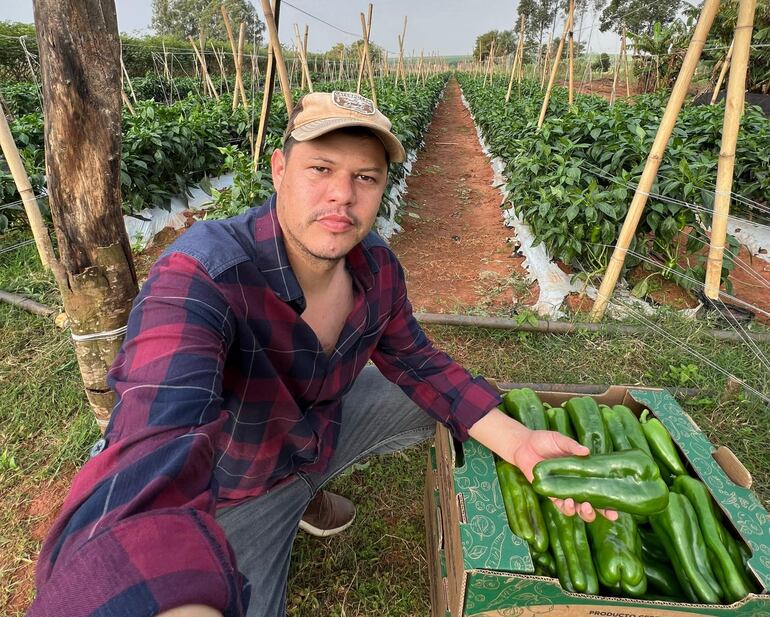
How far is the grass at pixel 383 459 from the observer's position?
2.17 metres

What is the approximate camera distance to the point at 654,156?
3.33 m

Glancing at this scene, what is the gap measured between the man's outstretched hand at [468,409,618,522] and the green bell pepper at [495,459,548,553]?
33 millimetres

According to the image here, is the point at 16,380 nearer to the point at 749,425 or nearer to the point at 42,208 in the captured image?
the point at 42,208

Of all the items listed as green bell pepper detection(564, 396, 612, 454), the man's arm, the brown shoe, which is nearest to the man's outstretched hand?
the man's arm

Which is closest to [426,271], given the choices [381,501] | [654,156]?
[654,156]

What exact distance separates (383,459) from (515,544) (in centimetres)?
160

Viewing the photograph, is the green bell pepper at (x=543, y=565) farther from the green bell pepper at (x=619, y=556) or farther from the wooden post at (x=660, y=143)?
the wooden post at (x=660, y=143)

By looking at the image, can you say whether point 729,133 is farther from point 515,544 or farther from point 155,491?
point 155,491

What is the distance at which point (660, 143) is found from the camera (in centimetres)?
329

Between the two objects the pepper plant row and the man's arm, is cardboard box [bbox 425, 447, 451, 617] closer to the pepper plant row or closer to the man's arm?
the man's arm

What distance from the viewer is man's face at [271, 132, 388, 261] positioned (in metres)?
1.44

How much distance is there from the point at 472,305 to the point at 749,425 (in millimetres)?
2341

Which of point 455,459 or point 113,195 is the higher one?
point 113,195

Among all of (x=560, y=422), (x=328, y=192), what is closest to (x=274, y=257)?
(x=328, y=192)
